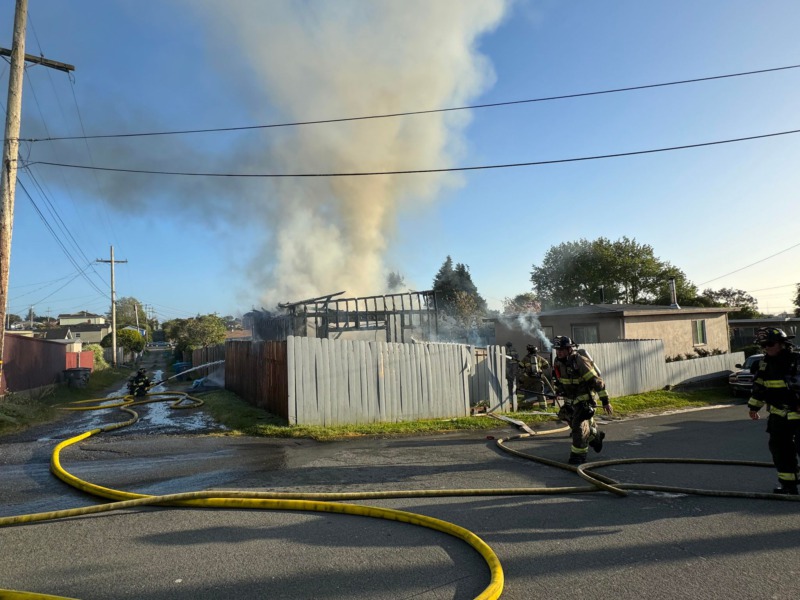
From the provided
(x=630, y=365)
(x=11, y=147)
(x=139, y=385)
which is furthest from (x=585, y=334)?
(x=11, y=147)

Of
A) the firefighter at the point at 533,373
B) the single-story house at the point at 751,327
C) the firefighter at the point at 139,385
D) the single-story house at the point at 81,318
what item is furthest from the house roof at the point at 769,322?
the single-story house at the point at 81,318

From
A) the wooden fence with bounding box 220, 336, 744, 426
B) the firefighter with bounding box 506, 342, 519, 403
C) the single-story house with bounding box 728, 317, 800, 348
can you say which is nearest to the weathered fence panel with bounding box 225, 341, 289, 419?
the wooden fence with bounding box 220, 336, 744, 426

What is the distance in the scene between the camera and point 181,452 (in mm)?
7145

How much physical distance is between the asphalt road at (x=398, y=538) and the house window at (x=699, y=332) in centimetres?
1643

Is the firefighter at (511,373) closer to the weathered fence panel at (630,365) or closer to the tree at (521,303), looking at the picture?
the weathered fence panel at (630,365)

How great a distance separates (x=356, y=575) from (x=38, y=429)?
9099mm

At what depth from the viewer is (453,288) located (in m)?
46.9

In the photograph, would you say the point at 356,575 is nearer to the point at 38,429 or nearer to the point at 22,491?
the point at 22,491

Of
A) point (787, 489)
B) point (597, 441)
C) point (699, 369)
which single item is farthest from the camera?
point (699, 369)

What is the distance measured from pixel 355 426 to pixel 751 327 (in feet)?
115

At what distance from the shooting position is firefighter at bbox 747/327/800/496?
474cm

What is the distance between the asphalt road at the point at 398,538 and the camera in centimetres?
304

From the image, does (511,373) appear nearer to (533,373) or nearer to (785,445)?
(533,373)

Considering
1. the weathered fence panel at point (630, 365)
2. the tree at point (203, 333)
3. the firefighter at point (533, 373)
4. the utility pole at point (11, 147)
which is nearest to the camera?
the utility pole at point (11, 147)
